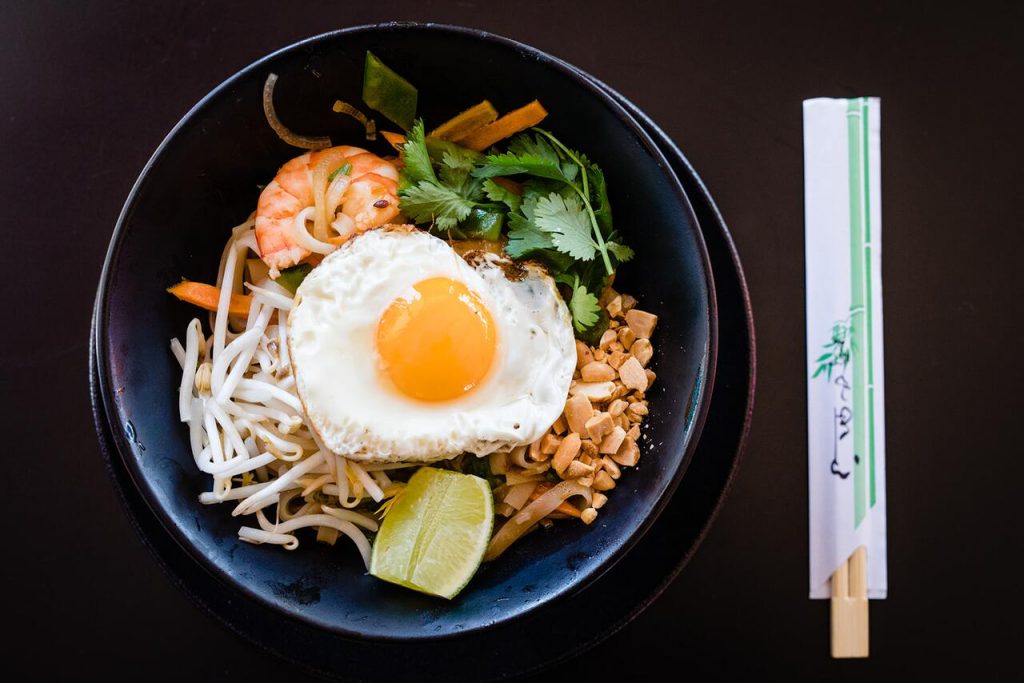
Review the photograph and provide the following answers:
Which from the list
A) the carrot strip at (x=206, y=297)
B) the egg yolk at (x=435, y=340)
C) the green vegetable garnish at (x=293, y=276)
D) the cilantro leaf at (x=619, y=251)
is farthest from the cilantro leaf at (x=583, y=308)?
the carrot strip at (x=206, y=297)

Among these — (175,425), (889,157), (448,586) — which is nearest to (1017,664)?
(889,157)

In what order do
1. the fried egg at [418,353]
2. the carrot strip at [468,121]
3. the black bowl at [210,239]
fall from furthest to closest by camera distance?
the carrot strip at [468,121], the fried egg at [418,353], the black bowl at [210,239]

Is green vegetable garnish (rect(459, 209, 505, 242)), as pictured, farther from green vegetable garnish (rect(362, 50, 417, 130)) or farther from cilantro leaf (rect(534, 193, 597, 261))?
green vegetable garnish (rect(362, 50, 417, 130))

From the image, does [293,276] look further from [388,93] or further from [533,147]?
[533,147]

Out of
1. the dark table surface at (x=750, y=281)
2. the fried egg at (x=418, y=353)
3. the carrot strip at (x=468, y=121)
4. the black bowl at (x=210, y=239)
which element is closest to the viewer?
the black bowl at (x=210, y=239)

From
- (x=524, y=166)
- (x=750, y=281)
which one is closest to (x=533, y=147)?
(x=524, y=166)

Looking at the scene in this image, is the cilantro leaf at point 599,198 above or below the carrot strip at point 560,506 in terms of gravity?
above

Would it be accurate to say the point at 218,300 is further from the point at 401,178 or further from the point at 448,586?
the point at 448,586

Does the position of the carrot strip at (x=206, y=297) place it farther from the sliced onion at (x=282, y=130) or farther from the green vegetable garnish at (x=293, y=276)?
the sliced onion at (x=282, y=130)
